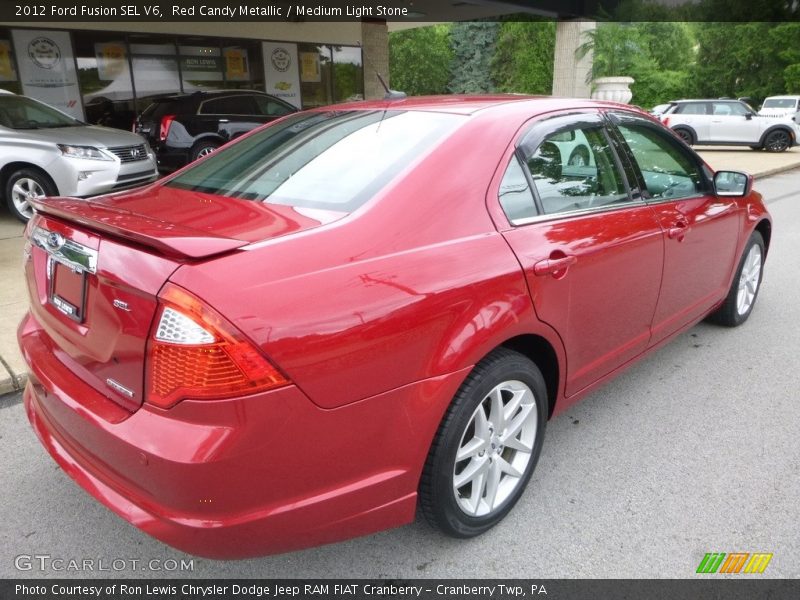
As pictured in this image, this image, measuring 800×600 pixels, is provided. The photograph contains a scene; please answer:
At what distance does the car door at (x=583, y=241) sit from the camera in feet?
7.82

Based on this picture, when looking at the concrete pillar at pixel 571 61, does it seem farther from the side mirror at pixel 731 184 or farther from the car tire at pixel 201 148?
the side mirror at pixel 731 184

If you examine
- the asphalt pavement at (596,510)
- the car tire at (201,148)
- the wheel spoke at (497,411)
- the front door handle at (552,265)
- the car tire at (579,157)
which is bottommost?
the asphalt pavement at (596,510)

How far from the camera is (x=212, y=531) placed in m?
1.70

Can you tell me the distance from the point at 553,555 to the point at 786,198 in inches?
414

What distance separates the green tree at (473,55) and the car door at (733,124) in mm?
26420

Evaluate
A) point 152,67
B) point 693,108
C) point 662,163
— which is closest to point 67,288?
point 662,163

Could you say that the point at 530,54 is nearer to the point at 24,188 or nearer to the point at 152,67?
the point at 152,67

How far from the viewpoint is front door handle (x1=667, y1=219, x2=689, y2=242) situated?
3.13 metres

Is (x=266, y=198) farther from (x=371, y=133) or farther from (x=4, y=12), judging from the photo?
(x=4, y=12)

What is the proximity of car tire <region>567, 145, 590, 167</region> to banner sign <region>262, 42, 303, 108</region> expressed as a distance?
568 inches

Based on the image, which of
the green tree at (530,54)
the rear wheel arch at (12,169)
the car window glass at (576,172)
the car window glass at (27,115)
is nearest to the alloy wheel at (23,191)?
the rear wheel arch at (12,169)

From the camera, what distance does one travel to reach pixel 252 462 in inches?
65.5

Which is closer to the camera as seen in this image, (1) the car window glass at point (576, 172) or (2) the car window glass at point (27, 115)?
(1) the car window glass at point (576, 172)

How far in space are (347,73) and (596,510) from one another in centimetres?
1695
